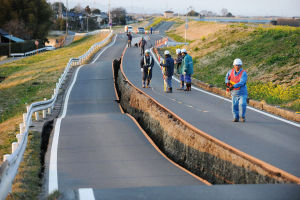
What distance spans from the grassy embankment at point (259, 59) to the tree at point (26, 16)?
5986cm

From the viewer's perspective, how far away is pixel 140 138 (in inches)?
490

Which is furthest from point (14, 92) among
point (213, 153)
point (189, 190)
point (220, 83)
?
point (189, 190)

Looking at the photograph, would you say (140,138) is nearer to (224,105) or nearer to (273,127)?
(273,127)

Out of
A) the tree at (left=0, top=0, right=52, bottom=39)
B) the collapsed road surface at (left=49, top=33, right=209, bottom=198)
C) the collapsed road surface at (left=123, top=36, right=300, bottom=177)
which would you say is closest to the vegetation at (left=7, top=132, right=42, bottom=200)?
the collapsed road surface at (left=49, top=33, right=209, bottom=198)

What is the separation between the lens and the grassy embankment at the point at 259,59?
17.3 meters

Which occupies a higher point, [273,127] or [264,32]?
[264,32]

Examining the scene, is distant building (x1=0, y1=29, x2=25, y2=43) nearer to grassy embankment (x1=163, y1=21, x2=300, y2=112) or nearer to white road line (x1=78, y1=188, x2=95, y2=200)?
grassy embankment (x1=163, y1=21, x2=300, y2=112)

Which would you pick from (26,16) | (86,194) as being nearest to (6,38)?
(26,16)

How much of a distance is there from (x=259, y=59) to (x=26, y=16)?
249 feet

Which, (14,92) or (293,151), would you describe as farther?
(14,92)

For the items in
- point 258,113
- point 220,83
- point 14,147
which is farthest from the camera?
point 220,83

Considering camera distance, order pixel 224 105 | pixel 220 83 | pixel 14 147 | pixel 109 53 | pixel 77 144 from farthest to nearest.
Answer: pixel 109 53 → pixel 220 83 → pixel 224 105 → pixel 77 144 → pixel 14 147

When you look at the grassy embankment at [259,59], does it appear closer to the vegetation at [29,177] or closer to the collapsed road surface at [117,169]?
the collapsed road surface at [117,169]

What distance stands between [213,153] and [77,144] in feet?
13.3
